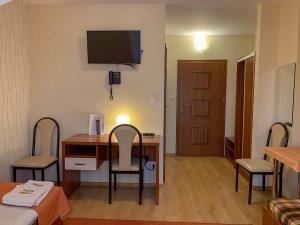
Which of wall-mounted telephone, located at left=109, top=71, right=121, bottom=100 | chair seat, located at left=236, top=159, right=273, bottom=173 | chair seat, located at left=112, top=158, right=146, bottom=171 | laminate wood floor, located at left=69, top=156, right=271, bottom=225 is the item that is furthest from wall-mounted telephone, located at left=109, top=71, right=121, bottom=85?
chair seat, located at left=236, top=159, right=273, bottom=173

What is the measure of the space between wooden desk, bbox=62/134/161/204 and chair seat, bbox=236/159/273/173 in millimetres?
1093

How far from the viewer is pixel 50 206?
1921 mm

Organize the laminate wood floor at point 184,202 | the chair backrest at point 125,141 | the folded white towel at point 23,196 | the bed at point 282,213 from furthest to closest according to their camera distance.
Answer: the chair backrest at point 125,141 → the laminate wood floor at point 184,202 → the bed at point 282,213 → the folded white towel at point 23,196

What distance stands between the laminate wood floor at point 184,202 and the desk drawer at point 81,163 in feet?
1.35

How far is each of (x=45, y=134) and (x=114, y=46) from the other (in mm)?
→ 1491

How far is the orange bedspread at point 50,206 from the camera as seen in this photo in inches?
71.1

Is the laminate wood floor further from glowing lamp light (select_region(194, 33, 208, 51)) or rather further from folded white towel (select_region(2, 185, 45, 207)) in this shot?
glowing lamp light (select_region(194, 33, 208, 51))

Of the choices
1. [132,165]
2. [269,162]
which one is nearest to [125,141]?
[132,165]

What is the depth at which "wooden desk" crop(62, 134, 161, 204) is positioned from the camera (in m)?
3.31

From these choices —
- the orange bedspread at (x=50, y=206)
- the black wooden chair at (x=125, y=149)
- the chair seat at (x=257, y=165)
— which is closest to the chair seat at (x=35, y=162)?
the black wooden chair at (x=125, y=149)

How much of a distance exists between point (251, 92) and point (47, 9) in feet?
10.3

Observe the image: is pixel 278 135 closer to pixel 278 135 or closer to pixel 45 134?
pixel 278 135

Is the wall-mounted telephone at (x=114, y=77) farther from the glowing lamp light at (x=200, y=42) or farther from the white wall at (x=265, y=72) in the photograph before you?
the glowing lamp light at (x=200, y=42)

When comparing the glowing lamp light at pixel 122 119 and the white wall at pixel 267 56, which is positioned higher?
the white wall at pixel 267 56
